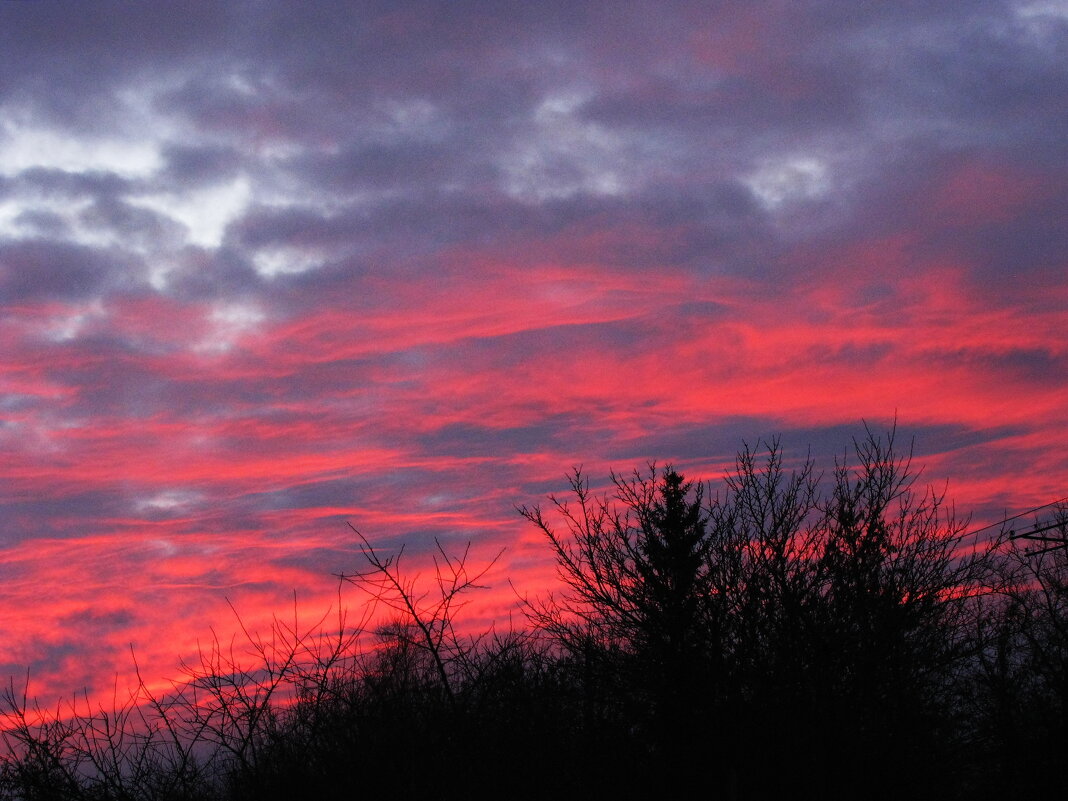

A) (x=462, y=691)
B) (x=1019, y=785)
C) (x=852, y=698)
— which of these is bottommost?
(x=1019, y=785)

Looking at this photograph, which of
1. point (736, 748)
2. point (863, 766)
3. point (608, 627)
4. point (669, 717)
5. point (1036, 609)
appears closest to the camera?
point (863, 766)

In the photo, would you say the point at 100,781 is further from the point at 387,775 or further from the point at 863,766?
the point at 863,766

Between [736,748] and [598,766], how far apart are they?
228 cm

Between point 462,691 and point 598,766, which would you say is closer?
point 462,691

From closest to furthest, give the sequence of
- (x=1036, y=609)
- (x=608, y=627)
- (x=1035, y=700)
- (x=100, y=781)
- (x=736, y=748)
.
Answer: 1. (x=100, y=781)
2. (x=736, y=748)
3. (x=608, y=627)
4. (x=1035, y=700)
5. (x=1036, y=609)

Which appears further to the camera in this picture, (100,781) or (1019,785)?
(1019,785)

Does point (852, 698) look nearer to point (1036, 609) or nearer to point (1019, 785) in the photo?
point (1019, 785)

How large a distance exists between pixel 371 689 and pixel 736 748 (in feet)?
21.6

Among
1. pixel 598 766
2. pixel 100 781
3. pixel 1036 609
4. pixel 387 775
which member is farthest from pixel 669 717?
pixel 1036 609

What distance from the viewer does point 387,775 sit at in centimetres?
1118

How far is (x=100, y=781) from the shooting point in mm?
10648

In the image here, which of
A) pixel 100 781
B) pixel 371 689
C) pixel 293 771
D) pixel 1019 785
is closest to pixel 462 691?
pixel 371 689

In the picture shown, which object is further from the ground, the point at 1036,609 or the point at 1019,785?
the point at 1036,609

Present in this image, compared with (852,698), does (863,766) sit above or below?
below
